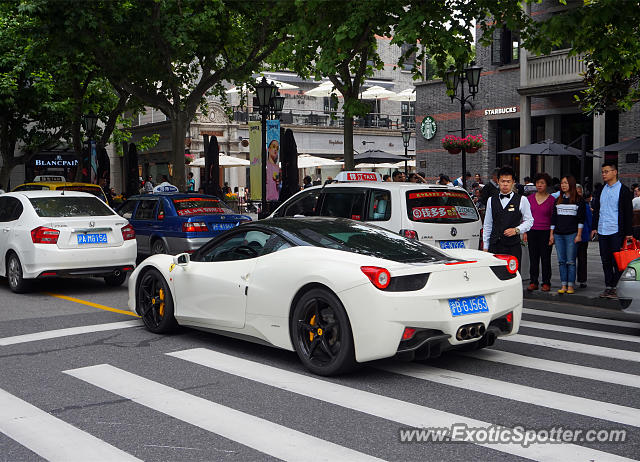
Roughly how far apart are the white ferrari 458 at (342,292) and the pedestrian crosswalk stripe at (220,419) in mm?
1147

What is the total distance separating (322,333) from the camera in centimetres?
615

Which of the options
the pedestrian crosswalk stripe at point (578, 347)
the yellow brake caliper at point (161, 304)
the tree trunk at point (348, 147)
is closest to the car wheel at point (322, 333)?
the yellow brake caliper at point (161, 304)

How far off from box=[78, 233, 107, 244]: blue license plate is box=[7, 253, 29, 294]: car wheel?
41.5 inches

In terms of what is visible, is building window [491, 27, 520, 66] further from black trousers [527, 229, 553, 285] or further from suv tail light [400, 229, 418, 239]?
suv tail light [400, 229, 418, 239]

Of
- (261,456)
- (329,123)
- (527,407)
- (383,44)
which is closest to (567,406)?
(527,407)

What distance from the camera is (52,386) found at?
5992mm

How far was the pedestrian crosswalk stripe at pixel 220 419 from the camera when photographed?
4359 millimetres

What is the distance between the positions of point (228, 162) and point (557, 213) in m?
26.7

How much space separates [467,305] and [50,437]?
131 inches

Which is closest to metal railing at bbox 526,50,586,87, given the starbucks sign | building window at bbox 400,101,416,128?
the starbucks sign

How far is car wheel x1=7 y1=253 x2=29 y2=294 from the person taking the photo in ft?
37.2

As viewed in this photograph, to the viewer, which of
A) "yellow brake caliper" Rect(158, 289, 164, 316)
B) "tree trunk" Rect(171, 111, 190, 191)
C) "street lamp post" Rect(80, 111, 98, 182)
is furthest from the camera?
"street lamp post" Rect(80, 111, 98, 182)

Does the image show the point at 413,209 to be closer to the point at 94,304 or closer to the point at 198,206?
the point at 94,304

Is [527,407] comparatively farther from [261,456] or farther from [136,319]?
[136,319]
